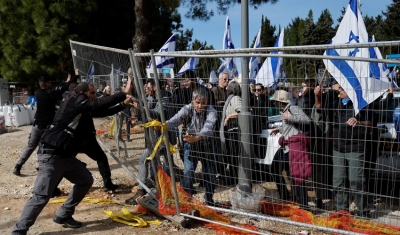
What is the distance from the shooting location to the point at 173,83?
465 cm

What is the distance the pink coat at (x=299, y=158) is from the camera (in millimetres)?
4457

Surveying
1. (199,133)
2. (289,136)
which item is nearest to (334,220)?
(289,136)

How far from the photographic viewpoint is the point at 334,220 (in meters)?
4.39

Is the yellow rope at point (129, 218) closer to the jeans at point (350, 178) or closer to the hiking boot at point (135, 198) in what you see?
the hiking boot at point (135, 198)

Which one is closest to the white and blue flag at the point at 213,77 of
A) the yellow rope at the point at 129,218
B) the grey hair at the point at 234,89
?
the grey hair at the point at 234,89

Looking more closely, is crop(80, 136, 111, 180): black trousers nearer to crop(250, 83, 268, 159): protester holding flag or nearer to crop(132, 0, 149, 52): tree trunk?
crop(250, 83, 268, 159): protester holding flag

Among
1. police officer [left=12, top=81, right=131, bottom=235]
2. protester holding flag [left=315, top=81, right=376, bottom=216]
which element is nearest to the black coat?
police officer [left=12, top=81, right=131, bottom=235]

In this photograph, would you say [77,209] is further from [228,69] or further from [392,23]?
[392,23]

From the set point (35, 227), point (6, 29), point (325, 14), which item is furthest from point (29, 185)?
point (325, 14)

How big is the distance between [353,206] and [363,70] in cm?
183

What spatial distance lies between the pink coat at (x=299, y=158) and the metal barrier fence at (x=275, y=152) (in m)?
0.01

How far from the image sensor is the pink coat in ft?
14.6

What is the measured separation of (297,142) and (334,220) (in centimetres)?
93

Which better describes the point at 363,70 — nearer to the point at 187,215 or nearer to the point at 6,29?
the point at 187,215
